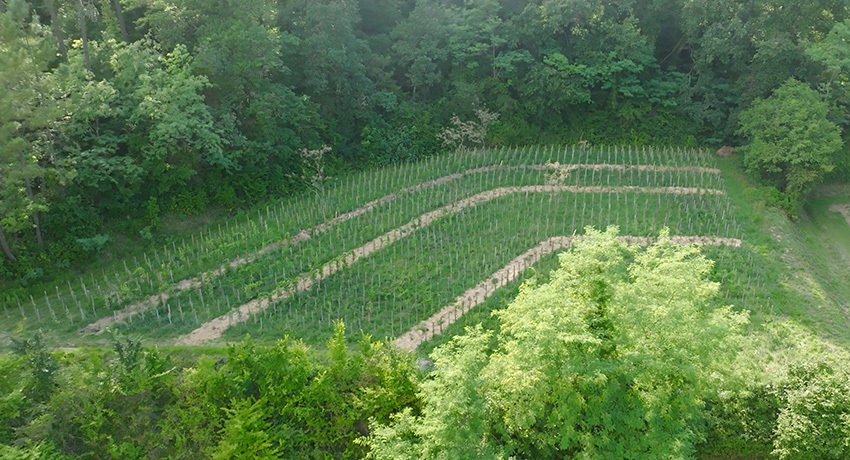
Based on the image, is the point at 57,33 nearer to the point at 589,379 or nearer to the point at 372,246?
the point at 372,246

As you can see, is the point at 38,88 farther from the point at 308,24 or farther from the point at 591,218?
the point at 591,218

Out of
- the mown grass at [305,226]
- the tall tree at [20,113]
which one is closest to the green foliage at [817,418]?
the mown grass at [305,226]

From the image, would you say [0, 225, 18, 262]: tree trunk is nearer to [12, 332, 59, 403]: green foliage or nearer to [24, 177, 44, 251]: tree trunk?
[24, 177, 44, 251]: tree trunk

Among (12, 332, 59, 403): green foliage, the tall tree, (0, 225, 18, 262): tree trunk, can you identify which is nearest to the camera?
(12, 332, 59, 403): green foliage

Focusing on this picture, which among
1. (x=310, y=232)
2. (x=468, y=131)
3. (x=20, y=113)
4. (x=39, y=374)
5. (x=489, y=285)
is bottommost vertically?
(x=489, y=285)

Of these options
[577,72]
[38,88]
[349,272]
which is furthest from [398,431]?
[577,72]

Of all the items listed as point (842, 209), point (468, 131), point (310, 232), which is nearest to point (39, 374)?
point (310, 232)

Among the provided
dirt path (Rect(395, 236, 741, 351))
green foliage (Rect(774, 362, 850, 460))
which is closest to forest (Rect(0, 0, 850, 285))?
dirt path (Rect(395, 236, 741, 351))
